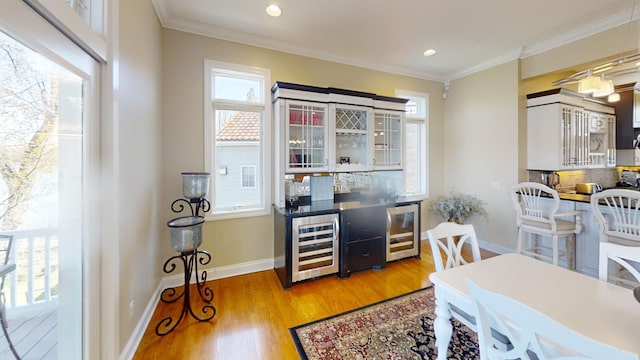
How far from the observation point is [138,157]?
205cm

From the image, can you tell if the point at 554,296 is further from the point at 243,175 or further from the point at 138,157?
the point at 243,175

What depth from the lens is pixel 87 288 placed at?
4.76 feet

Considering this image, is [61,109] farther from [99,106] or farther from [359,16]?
[359,16]

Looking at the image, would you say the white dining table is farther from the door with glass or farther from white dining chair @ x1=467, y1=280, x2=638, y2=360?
the door with glass

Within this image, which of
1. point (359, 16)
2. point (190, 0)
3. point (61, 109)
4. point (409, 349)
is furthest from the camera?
point (359, 16)

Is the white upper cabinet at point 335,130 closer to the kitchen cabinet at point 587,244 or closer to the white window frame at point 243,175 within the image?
the white window frame at point 243,175

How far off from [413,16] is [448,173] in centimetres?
293

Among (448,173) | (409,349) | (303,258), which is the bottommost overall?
(409,349)

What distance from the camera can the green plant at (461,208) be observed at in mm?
4016

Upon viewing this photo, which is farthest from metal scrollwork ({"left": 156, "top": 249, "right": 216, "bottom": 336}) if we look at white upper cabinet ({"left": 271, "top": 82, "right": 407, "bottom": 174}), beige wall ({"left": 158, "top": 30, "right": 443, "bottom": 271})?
white upper cabinet ({"left": 271, "top": 82, "right": 407, "bottom": 174})

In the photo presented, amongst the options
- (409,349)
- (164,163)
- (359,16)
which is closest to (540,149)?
(359,16)

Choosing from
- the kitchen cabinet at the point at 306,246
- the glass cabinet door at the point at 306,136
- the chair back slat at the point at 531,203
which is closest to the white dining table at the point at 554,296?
the kitchen cabinet at the point at 306,246

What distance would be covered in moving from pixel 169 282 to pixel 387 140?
137 inches

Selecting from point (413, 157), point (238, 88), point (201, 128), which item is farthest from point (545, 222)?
point (201, 128)
